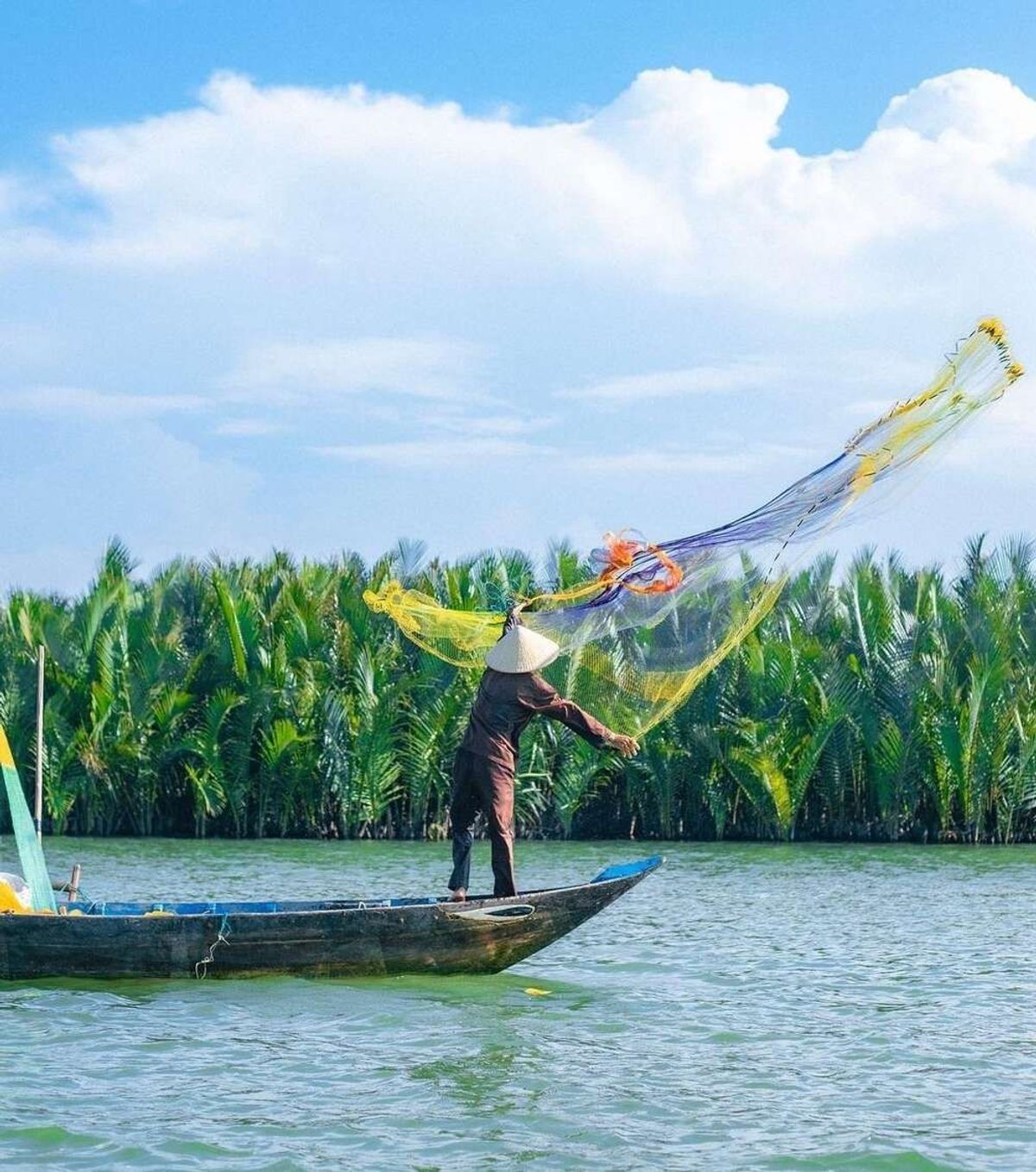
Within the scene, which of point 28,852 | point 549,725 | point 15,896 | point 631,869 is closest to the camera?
point 15,896

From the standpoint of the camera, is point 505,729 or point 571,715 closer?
point 571,715

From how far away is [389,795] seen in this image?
25.2 m

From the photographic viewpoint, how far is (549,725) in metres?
25.1

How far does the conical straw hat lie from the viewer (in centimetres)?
1233

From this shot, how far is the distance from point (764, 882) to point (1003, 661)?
6336mm

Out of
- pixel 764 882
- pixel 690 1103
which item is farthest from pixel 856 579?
pixel 690 1103

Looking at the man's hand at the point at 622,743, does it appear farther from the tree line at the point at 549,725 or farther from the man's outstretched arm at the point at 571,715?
the tree line at the point at 549,725

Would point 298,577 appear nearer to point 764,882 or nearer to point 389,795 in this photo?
point 389,795

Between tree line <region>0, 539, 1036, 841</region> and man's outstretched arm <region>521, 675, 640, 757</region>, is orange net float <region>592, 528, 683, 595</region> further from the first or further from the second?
tree line <region>0, 539, 1036, 841</region>

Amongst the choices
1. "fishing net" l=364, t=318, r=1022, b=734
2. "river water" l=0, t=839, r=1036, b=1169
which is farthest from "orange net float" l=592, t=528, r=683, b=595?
"river water" l=0, t=839, r=1036, b=1169

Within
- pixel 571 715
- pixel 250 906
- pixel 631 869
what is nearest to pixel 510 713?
pixel 571 715

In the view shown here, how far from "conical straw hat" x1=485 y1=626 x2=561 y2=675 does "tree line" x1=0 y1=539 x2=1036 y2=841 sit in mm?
11932

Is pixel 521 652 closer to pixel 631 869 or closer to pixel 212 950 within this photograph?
pixel 631 869

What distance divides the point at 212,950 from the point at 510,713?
8.74 ft
